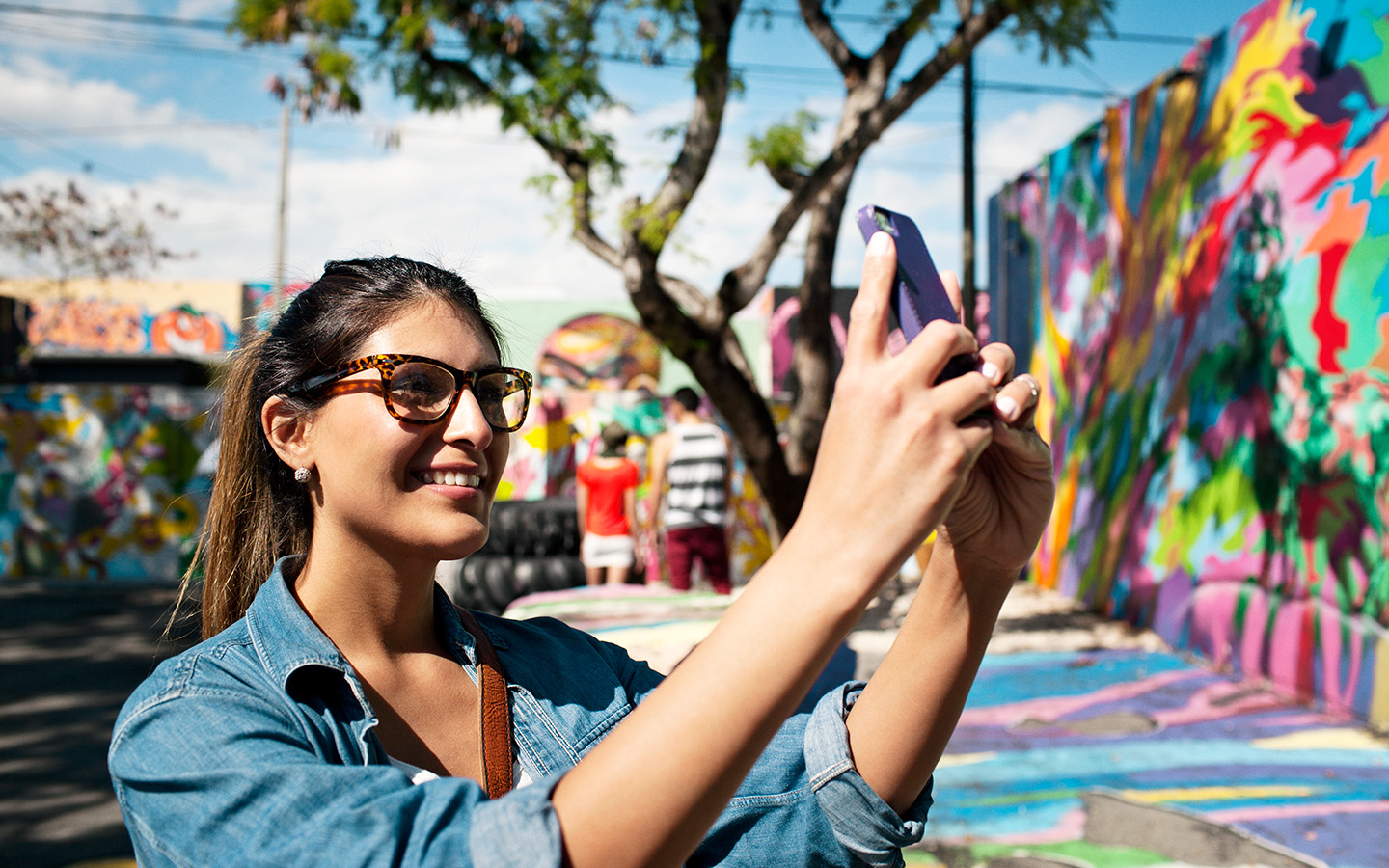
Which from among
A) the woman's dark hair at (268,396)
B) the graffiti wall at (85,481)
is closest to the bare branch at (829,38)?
the woman's dark hair at (268,396)

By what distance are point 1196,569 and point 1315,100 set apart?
9.35ft

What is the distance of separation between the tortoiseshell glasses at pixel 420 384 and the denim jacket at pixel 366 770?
287 mm

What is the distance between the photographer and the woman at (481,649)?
30.8 inches

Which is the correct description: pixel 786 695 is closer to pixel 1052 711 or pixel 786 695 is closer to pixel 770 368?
pixel 1052 711

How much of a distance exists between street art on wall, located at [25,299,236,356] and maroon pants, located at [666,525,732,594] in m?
23.9

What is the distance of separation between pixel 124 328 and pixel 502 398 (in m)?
30.1

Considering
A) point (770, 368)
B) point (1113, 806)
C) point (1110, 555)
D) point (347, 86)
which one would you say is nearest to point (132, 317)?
point (770, 368)

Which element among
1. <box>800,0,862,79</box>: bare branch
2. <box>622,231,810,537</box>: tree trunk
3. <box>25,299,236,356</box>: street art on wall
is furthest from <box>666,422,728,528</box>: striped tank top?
<box>25,299,236,356</box>: street art on wall

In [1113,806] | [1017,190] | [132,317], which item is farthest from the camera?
[132,317]

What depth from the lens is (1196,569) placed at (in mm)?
6191

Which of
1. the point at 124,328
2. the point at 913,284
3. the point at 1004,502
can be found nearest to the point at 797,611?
the point at 913,284

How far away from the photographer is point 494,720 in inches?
52.1

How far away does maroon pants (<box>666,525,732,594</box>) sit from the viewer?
6.89 meters

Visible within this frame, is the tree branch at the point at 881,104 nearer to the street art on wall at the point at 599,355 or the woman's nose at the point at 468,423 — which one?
the woman's nose at the point at 468,423
